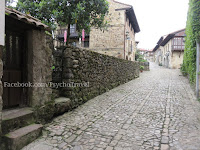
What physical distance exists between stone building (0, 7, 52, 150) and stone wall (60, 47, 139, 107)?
1026 mm

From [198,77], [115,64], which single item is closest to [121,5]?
[115,64]

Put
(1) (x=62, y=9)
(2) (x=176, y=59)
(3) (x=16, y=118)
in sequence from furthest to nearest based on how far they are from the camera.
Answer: (2) (x=176, y=59) → (1) (x=62, y=9) → (3) (x=16, y=118)

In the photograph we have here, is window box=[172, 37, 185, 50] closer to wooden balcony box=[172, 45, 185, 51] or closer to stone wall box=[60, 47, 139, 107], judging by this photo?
wooden balcony box=[172, 45, 185, 51]

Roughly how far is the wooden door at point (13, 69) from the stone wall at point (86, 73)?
1384mm

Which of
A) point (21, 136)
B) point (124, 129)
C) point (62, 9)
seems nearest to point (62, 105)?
point (21, 136)

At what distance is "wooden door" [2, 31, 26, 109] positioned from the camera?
10.1 feet

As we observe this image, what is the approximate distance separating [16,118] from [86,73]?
3042 mm

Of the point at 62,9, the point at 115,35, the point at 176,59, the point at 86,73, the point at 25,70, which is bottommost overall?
the point at 86,73

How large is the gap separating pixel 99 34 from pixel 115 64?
27.6ft

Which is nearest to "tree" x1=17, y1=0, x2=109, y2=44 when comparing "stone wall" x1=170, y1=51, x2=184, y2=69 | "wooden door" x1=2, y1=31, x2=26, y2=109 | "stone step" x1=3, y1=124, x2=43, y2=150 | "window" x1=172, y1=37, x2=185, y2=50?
"wooden door" x1=2, y1=31, x2=26, y2=109

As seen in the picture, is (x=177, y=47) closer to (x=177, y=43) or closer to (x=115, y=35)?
(x=177, y=43)

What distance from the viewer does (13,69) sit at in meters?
3.22

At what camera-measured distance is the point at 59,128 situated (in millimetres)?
3258

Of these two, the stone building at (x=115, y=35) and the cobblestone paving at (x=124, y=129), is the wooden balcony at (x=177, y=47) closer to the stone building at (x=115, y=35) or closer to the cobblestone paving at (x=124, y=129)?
the stone building at (x=115, y=35)
